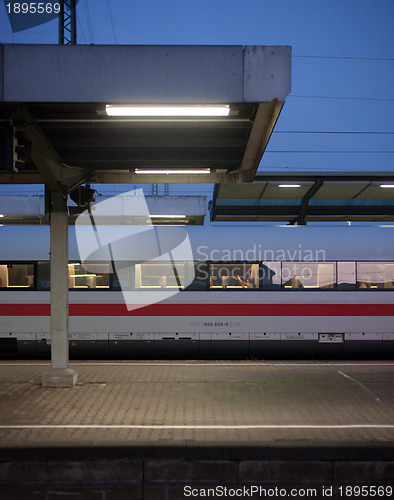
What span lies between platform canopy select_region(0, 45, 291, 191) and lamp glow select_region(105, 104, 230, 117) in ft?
0.09

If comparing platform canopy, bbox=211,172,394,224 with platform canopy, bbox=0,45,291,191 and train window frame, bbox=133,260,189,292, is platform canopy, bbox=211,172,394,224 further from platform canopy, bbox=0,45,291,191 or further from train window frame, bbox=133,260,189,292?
platform canopy, bbox=0,45,291,191

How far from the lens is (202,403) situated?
243 inches

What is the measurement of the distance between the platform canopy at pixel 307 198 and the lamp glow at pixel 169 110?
18.0 feet

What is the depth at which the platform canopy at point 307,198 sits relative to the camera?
1072cm

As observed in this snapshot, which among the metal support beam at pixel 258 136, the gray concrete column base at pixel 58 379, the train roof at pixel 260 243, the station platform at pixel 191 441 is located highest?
the metal support beam at pixel 258 136

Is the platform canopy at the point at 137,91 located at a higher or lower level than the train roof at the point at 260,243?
higher

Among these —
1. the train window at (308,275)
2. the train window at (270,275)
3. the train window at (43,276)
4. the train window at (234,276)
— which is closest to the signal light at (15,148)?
the train window at (43,276)

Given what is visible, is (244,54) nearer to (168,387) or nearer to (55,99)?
(55,99)

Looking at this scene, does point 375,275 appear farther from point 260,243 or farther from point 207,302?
point 207,302

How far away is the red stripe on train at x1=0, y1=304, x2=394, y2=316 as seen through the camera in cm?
940

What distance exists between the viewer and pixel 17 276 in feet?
31.4

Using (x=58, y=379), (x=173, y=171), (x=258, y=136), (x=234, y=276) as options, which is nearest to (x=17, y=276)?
(x=58, y=379)

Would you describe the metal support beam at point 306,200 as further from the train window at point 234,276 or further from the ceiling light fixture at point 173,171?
the ceiling light fixture at point 173,171
